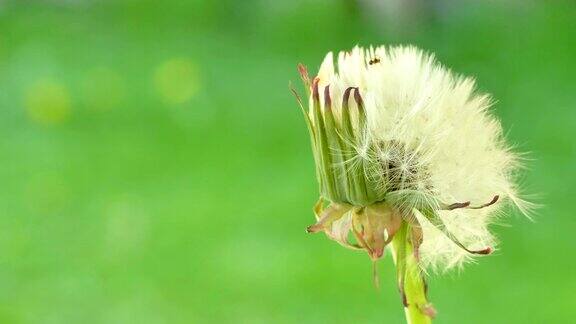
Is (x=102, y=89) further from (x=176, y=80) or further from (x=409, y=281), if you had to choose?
(x=409, y=281)

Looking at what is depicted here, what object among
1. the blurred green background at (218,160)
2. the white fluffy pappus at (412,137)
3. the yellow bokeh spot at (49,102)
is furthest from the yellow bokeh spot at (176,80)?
the white fluffy pappus at (412,137)

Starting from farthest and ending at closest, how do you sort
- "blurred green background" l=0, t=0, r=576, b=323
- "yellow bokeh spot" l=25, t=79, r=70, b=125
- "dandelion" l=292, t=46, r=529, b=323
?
"yellow bokeh spot" l=25, t=79, r=70, b=125 < "blurred green background" l=0, t=0, r=576, b=323 < "dandelion" l=292, t=46, r=529, b=323

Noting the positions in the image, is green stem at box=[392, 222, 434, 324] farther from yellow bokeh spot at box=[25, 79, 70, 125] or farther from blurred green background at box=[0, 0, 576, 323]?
yellow bokeh spot at box=[25, 79, 70, 125]

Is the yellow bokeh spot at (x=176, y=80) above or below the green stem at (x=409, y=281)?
above

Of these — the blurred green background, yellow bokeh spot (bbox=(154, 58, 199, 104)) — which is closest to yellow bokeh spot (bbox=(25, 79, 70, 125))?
the blurred green background

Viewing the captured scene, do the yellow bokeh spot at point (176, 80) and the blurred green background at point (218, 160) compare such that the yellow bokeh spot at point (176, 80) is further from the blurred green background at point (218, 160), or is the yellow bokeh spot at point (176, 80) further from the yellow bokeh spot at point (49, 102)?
the yellow bokeh spot at point (49, 102)

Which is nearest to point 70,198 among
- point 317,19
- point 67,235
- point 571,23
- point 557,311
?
point 67,235

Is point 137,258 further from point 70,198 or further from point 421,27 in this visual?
point 421,27

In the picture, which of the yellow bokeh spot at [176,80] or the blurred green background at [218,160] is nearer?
the blurred green background at [218,160]
